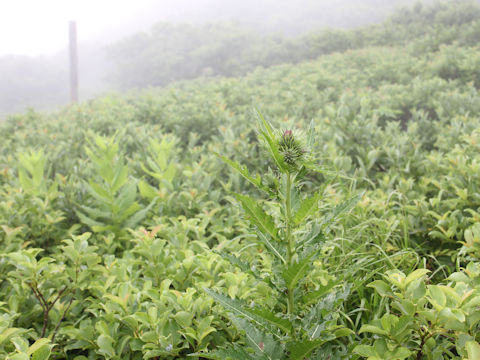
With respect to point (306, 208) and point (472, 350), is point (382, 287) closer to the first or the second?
point (472, 350)

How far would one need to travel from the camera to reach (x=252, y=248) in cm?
188

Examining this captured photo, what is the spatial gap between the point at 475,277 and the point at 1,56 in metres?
29.2

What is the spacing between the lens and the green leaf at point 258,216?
3.19 feet

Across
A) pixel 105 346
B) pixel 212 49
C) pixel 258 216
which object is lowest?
pixel 105 346

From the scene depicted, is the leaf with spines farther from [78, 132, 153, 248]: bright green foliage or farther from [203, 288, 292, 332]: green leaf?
[78, 132, 153, 248]: bright green foliage

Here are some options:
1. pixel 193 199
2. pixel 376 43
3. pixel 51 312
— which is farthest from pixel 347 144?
pixel 376 43

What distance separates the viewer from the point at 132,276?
157cm

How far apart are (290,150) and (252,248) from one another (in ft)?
3.39

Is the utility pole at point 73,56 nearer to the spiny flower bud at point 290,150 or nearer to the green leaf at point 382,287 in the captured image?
the spiny flower bud at point 290,150

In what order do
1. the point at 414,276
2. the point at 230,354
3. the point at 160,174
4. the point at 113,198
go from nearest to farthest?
the point at 230,354, the point at 414,276, the point at 113,198, the point at 160,174

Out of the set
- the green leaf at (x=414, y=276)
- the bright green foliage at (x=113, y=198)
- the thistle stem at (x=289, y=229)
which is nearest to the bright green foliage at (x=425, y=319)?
the green leaf at (x=414, y=276)

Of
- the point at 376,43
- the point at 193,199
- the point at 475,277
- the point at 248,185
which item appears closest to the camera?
the point at 475,277

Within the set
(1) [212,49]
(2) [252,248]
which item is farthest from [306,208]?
(1) [212,49]

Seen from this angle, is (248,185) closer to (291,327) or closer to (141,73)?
(291,327)
